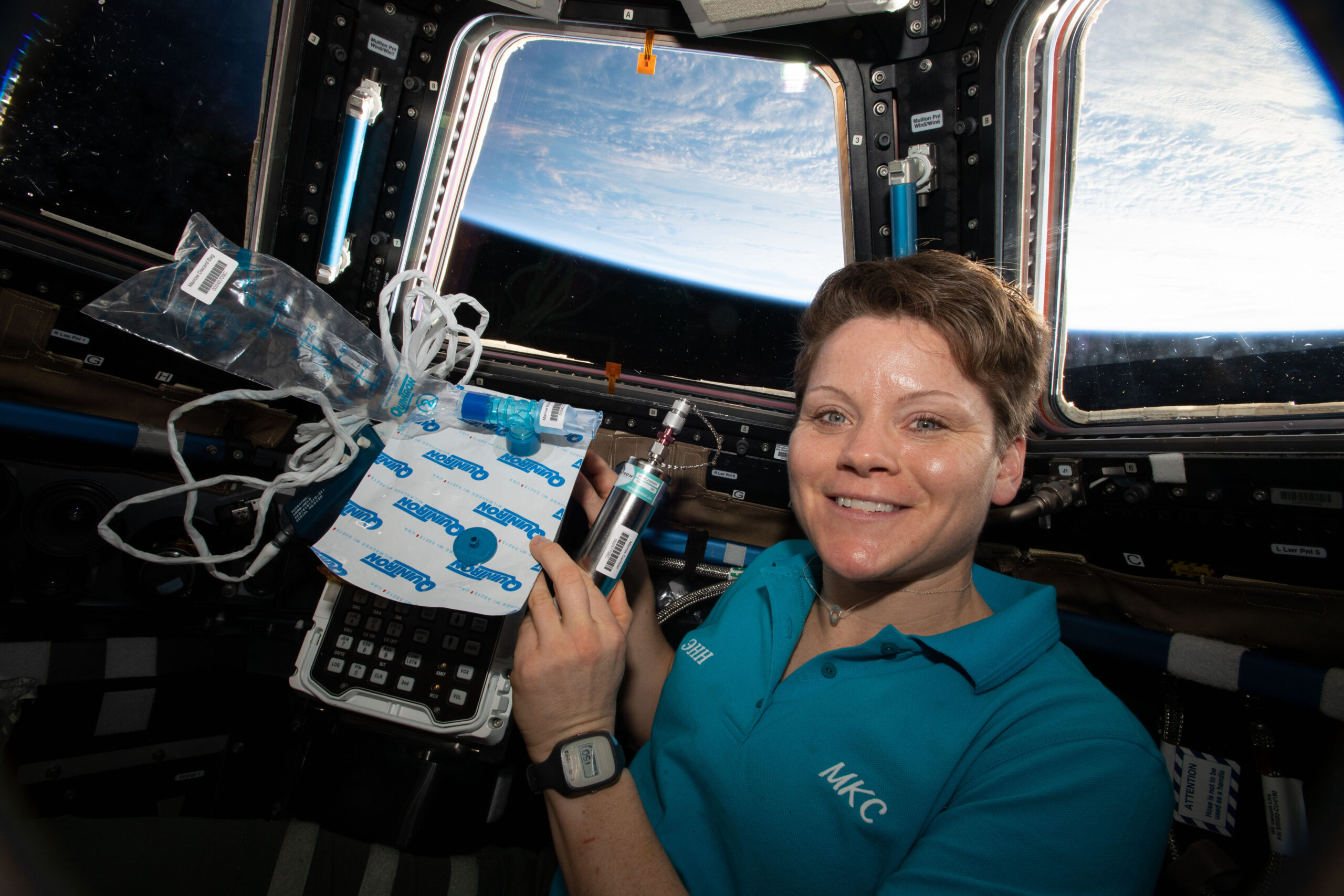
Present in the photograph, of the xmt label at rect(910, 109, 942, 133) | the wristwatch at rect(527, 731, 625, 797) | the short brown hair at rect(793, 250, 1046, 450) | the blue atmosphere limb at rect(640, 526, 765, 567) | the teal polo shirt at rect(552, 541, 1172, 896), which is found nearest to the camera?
the teal polo shirt at rect(552, 541, 1172, 896)

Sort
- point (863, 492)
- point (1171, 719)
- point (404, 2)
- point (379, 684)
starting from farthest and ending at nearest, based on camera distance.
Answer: point (404, 2) → point (1171, 719) → point (379, 684) → point (863, 492)

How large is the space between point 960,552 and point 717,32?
171 cm

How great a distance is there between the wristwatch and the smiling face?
1.89 ft

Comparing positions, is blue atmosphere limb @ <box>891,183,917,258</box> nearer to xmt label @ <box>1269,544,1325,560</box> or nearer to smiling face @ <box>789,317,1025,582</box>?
smiling face @ <box>789,317,1025,582</box>

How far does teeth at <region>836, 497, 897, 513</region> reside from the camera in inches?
47.6

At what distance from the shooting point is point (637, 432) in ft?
8.05

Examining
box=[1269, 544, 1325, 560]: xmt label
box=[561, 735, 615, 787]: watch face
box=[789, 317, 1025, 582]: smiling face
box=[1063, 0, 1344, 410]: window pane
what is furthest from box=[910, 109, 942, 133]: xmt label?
box=[561, 735, 615, 787]: watch face

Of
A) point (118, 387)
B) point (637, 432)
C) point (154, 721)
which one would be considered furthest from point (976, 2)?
point (154, 721)

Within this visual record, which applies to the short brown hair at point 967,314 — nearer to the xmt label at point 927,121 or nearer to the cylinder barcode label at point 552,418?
the cylinder barcode label at point 552,418

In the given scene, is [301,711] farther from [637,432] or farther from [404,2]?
[404,2]

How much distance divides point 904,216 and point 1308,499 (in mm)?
1309

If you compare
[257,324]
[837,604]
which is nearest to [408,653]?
[257,324]

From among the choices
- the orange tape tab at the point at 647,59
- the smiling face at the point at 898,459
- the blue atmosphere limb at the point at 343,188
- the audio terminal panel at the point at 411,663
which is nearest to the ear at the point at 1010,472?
the smiling face at the point at 898,459

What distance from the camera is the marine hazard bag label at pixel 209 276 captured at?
134cm
